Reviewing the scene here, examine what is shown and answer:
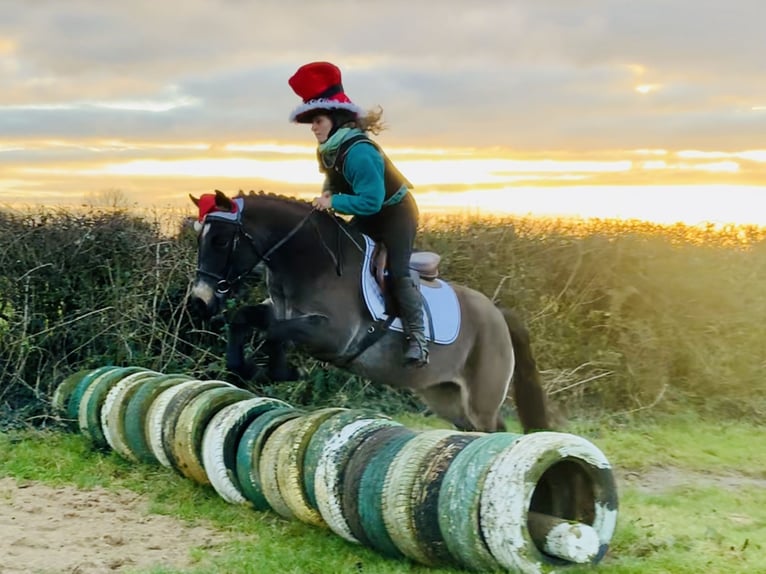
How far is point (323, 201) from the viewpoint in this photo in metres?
5.49

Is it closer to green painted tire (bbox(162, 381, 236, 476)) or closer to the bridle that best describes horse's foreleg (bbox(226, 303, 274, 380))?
the bridle

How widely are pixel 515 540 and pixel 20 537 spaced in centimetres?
287

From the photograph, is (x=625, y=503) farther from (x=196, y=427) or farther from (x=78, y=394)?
(x=78, y=394)

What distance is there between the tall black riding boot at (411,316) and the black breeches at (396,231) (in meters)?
0.08

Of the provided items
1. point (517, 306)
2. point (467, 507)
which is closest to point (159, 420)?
point (467, 507)

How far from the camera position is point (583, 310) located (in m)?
10.2

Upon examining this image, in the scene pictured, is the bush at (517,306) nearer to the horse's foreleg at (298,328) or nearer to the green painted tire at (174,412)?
the green painted tire at (174,412)

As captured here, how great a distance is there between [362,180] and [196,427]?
6.54 feet

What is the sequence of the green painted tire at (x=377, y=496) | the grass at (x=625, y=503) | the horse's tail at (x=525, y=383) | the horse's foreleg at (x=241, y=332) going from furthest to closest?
the horse's tail at (x=525, y=383)
the horse's foreleg at (x=241, y=332)
the grass at (x=625, y=503)
the green painted tire at (x=377, y=496)

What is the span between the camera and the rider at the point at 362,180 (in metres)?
5.39

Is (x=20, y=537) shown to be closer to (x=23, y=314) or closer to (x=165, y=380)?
(x=165, y=380)

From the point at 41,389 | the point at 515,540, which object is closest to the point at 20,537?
the point at 515,540

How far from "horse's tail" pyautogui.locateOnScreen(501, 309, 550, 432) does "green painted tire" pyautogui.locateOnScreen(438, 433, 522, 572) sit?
266 cm

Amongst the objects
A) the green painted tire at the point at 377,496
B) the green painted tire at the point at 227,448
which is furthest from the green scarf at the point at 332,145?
the green painted tire at the point at 377,496
